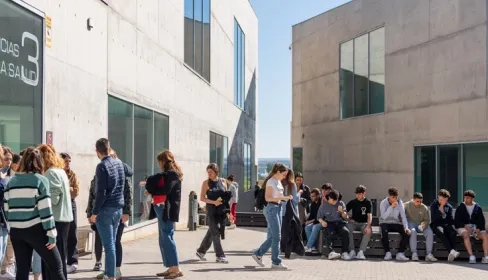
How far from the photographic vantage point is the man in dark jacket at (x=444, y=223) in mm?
12750

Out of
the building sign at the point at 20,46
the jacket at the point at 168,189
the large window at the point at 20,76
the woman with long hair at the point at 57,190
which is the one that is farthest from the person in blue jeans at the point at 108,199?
the building sign at the point at 20,46

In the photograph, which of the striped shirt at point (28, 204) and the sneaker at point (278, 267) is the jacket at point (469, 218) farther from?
the striped shirt at point (28, 204)

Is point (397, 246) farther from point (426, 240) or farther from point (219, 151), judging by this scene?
point (219, 151)

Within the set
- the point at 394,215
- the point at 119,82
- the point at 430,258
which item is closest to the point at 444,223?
the point at 430,258

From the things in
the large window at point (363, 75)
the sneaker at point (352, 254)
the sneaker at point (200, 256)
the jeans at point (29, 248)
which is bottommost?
the sneaker at point (352, 254)

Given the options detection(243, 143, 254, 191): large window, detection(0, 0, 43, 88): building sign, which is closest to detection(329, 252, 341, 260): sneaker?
detection(0, 0, 43, 88): building sign

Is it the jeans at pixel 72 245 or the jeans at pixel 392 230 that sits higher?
the jeans at pixel 72 245

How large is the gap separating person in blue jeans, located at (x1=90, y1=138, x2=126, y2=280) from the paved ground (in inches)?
45.3

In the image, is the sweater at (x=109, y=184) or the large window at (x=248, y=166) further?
the large window at (x=248, y=166)

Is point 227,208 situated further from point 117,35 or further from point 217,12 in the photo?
point 217,12

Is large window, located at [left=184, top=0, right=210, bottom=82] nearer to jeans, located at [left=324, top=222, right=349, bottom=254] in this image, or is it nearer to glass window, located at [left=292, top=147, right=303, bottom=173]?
jeans, located at [left=324, top=222, right=349, bottom=254]

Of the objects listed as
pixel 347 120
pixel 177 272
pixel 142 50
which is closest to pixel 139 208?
pixel 142 50

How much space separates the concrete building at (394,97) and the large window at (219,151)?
16.8ft

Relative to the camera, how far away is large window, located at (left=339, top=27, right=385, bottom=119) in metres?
24.8
